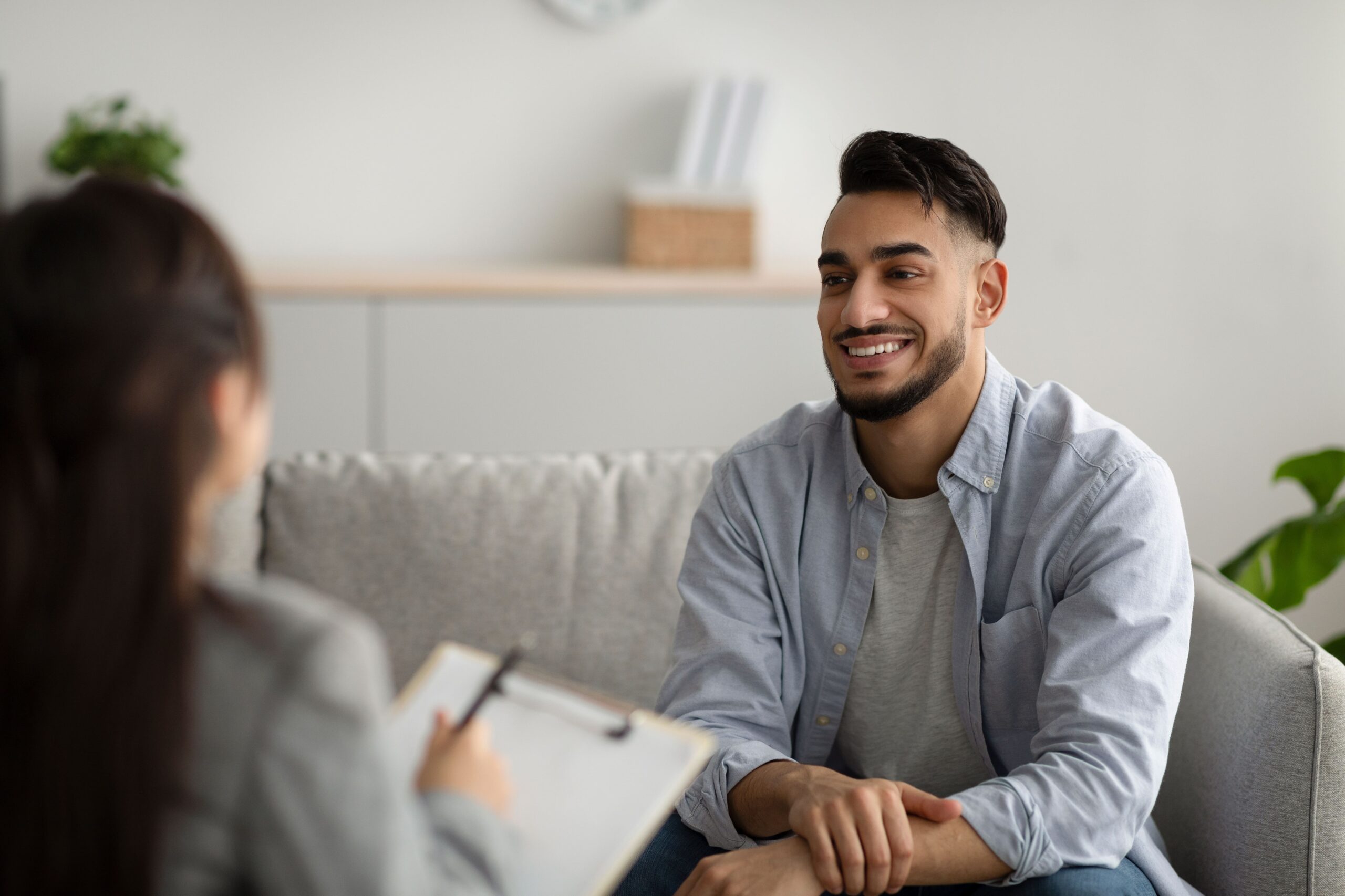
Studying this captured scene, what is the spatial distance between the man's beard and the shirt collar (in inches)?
2.0

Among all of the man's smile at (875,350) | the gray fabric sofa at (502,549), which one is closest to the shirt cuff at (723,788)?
the gray fabric sofa at (502,549)

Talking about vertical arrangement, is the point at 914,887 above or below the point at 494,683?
below

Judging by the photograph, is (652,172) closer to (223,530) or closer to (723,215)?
(723,215)

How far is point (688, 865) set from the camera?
1.43 metres

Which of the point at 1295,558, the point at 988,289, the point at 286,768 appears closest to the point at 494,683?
the point at 286,768

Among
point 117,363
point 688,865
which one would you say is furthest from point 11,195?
point 117,363

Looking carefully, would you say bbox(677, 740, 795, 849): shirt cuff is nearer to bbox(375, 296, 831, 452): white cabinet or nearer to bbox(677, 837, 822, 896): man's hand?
bbox(677, 837, 822, 896): man's hand

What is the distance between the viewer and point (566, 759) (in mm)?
886

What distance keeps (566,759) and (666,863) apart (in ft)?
1.98

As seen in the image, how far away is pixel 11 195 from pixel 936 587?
2.34 m

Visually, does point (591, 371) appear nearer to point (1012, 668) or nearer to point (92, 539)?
point (1012, 668)

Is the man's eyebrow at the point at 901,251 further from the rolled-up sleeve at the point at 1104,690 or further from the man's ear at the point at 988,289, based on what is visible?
the rolled-up sleeve at the point at 1104,690

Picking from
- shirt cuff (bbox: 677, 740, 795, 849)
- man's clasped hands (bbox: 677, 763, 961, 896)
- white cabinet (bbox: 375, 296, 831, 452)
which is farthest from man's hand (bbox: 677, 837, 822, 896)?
white cabinet (bbox: 375, 296, 831, 452)

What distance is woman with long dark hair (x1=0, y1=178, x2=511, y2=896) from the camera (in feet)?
2.18
